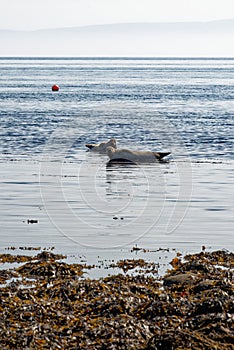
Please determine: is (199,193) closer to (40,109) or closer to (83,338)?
(83,338)

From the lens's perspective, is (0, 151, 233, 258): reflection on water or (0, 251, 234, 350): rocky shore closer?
(0, 251, 234, 350): rocky shore

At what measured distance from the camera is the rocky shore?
9523mm

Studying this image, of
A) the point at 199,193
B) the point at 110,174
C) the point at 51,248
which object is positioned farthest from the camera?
the point at 110,174

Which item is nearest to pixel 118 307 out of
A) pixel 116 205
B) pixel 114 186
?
pixel 116 205

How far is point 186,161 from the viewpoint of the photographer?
28.8 metres

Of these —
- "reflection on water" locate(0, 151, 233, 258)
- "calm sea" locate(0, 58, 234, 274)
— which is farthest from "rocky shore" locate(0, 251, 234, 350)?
"reflection on water" locate(0, 151, 233, 258)

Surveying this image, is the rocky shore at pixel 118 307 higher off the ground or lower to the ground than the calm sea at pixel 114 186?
lower

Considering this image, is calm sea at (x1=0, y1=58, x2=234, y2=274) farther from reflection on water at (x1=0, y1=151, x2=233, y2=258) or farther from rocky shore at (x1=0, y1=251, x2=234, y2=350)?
rocky shore at (x1=0, y1=251, x2=234, y2=350)

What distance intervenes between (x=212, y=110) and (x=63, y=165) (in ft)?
99.7

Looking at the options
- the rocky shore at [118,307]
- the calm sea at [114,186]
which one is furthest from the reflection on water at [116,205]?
the rocky shore at [118,307]

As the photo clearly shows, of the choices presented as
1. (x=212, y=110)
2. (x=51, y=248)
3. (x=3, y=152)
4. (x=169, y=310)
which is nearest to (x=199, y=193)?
(x=51, y=248)

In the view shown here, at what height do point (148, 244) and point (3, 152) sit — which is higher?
point (3, 152)

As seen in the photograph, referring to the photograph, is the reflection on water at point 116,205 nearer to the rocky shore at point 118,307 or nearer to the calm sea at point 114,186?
the calm sea at point 114,186

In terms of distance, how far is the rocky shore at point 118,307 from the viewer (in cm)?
952
